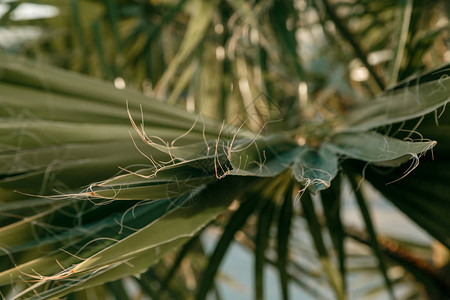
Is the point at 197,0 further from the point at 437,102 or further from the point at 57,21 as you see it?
the point at 437,102

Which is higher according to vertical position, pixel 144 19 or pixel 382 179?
pixel 144 19

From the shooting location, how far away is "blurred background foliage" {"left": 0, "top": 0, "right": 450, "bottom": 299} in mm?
358

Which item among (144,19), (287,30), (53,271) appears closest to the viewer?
(53,271)

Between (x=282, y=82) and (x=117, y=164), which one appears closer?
(x=117, y=164)

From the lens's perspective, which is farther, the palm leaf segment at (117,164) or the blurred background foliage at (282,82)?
the blurred background foliage at (282,82)

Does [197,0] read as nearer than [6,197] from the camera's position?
No

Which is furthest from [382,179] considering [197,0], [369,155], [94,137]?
[197,0]

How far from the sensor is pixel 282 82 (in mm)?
878

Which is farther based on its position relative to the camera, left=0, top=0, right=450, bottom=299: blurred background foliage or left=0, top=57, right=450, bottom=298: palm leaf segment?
left=0, top=0, right=450, bottom=299: blurred background foliage

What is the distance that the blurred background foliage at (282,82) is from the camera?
0.36 meters

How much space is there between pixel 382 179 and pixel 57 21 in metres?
0.68

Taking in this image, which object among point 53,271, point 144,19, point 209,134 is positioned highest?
point 144,19

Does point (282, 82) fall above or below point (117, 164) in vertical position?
above

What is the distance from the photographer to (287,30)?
22.6 inches
